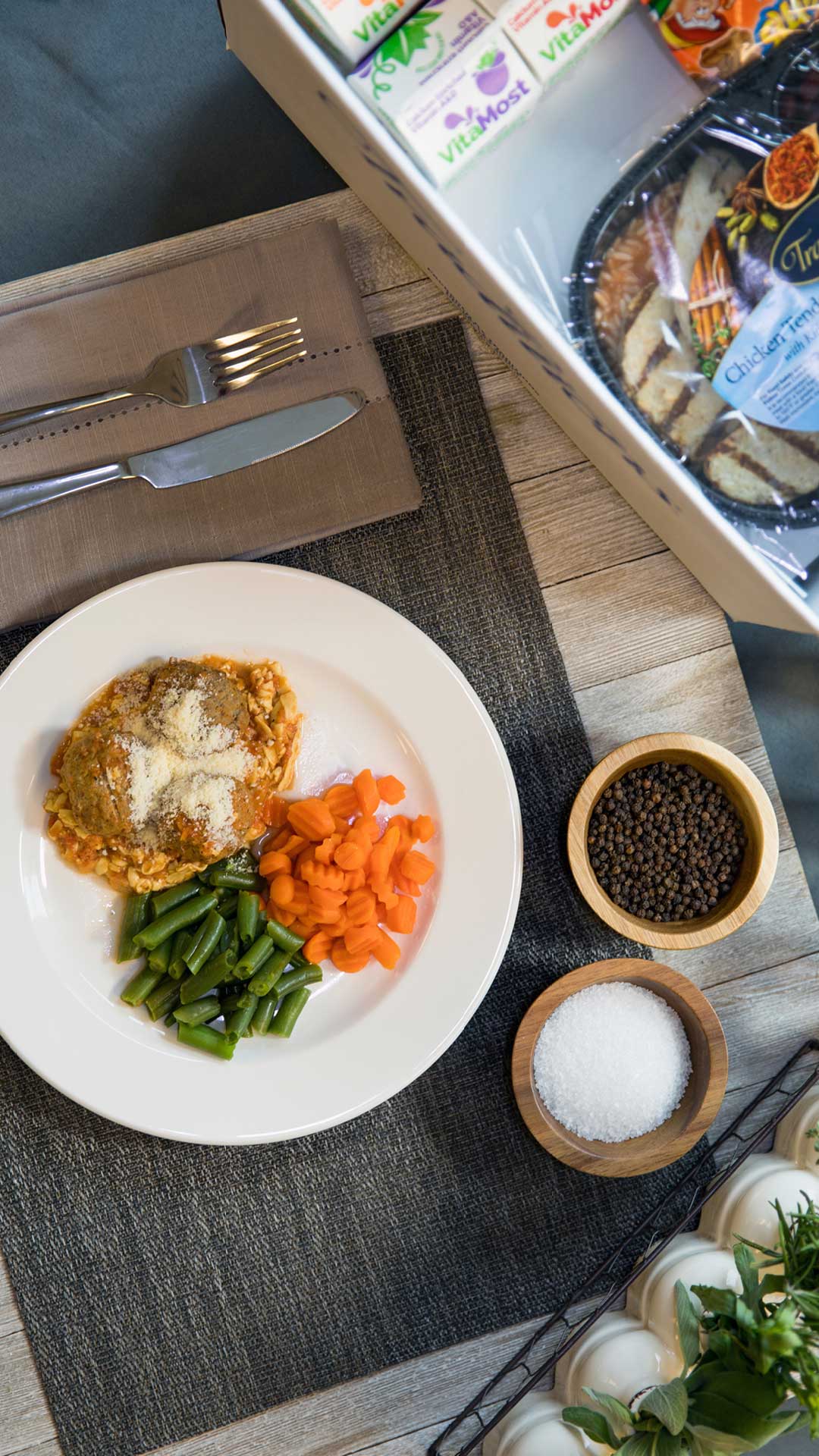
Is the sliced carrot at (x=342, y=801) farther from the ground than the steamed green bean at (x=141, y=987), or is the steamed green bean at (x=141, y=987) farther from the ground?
the sliced carrot at (x=342, y=801)

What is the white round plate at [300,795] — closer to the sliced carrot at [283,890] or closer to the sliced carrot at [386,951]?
the sliced carrot at [386,951]

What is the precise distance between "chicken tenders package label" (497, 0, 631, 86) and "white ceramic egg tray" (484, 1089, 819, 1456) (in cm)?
163

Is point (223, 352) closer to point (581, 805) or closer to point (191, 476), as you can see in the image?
point (191, 476)

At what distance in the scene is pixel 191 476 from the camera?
1.69 m

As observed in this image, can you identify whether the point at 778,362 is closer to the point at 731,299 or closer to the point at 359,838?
the point at 731,299

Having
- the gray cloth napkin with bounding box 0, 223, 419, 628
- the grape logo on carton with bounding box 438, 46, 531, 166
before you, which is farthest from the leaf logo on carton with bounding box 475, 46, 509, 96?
the gray cloth napkin with bounding box 0, 223, 419, 628

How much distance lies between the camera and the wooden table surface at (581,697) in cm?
180

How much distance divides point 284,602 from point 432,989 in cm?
71

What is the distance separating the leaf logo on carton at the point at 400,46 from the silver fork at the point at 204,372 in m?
0.54

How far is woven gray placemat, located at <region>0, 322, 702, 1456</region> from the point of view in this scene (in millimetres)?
1784

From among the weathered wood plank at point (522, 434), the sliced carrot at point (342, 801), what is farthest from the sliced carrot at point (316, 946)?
the weathered wood plank at point (522, 434)

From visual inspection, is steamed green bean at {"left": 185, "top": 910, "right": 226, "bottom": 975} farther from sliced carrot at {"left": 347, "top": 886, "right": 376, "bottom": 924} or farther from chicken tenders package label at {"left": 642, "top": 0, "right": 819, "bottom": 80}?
chicken tenders package label at {"left": 642, "top": 0, "right": 819, "bottom": 80}

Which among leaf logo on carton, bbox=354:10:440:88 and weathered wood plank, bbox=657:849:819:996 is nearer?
leaf logo on carton, bbox=354:10:440:88

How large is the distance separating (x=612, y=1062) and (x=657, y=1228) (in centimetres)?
39
